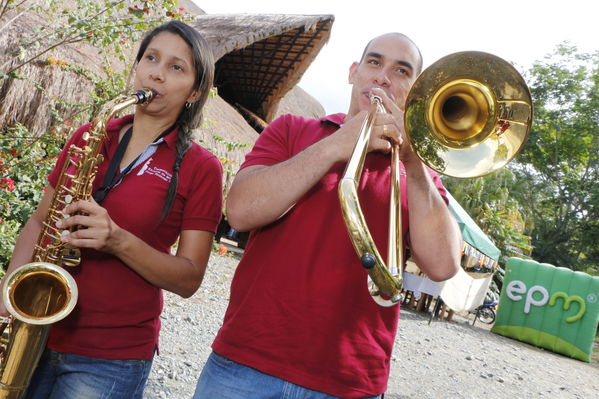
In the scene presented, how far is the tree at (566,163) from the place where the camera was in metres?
21.3

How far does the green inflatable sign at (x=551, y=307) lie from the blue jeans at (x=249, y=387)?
10052mm

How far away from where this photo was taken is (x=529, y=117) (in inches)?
58.4

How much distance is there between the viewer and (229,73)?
13023mm

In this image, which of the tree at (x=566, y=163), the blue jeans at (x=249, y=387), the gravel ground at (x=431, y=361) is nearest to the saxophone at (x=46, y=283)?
the blue jeans at (x=249, y=387)

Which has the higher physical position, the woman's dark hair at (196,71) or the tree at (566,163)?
the tree at (566,163)

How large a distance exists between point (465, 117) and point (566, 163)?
2389 cm

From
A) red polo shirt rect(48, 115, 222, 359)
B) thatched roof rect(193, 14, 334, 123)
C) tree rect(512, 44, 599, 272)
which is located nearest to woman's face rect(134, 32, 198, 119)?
red polo shirt rect(48, 115, 222, 359)

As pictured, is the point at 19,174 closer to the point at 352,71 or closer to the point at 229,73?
the point at 352,71

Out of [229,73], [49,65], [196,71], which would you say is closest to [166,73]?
[196,71]

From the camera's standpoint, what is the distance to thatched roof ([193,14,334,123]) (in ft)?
30.4

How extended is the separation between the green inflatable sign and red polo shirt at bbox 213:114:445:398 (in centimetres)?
986

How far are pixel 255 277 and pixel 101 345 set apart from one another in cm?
49

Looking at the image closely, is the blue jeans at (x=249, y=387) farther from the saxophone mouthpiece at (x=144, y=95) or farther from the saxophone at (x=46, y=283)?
the saxophone mouthpiece at (x=144, y=95)

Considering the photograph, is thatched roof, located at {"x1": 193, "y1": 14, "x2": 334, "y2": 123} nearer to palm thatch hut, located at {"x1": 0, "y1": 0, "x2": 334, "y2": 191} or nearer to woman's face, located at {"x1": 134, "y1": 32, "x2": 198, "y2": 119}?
palm thatch hut, located at {"x1": 0, "y1": 0, "x2": 334, "y2": 191}
